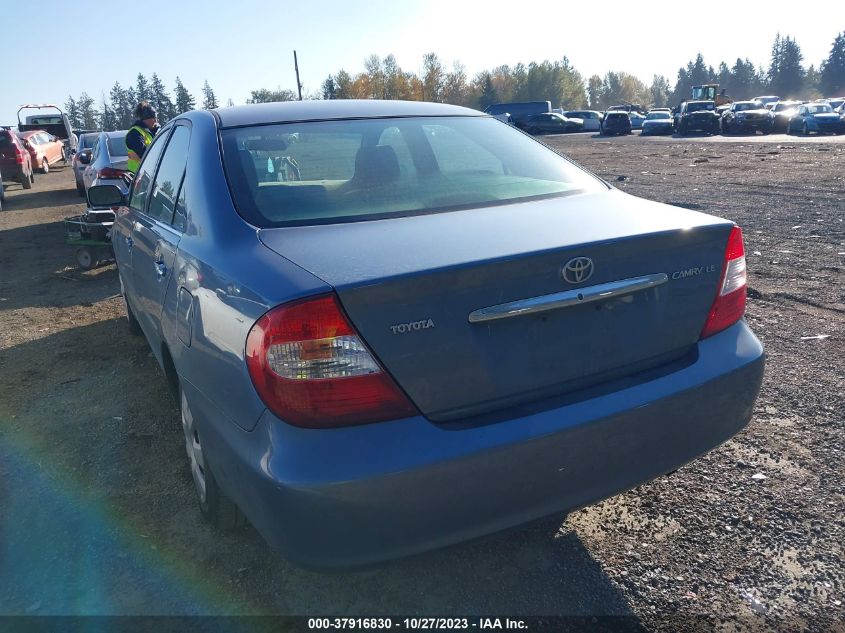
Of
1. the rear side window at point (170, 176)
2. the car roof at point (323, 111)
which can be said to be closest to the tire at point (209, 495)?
the rear side window at point (170, 176)

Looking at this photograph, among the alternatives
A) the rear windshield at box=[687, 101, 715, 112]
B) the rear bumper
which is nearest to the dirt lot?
the rear bumper

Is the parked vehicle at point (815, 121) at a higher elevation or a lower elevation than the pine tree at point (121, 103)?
lower

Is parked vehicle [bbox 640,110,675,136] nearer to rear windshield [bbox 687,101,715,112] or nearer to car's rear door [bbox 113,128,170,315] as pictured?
rear windshield [bbox 687,101,715,112]

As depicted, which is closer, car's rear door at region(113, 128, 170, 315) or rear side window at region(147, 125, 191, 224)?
rear side window at region(147, 125, 191, 224)

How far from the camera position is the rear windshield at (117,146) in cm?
1096

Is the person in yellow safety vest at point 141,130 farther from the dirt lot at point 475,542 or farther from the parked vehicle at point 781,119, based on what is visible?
the parked vehicle at point 781,119

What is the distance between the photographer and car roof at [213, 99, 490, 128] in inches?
125

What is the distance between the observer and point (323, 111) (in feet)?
10.9

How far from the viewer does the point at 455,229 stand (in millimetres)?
2365

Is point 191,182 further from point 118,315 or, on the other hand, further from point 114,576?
point 118,315

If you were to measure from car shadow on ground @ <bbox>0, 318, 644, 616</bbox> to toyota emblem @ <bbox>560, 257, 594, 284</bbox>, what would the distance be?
30.4 inches

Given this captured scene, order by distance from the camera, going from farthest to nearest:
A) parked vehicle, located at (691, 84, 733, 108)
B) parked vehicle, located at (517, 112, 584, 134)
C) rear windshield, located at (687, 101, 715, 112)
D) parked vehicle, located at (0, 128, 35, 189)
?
parked vehicle, located at (691, 84, 733, 108) → parked vehicle, located at (517, 112, 584, 134) → rear windshield, located at (687, 101, 715, 112) → parked vehicle, located at (0, 128, 35, 189)

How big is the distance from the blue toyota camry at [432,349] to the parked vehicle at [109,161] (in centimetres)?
836

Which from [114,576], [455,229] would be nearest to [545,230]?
[455,229]
